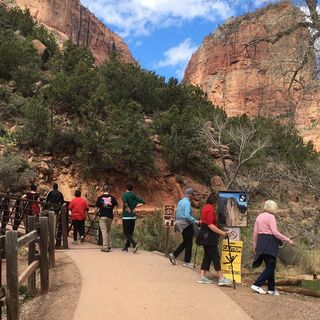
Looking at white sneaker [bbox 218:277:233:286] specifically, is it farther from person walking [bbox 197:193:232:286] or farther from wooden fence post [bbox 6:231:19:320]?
wooden fence post [bbox 6:231:19:320]

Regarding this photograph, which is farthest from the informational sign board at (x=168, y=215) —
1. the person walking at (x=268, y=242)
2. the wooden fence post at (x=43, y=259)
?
the wooden fence post at (x=43, y=259)

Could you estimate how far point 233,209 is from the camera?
988 cm

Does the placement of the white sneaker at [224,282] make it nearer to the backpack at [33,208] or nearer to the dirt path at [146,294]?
the dirt path at [146,294]

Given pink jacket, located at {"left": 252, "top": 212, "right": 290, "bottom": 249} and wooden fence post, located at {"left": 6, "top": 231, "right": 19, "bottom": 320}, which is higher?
pink jacket, located at {"left": 252, "top": 212, "right": 290, "bottom": 249}

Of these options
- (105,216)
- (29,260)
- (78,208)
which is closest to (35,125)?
(78,208)

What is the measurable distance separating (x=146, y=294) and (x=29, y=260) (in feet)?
6.53

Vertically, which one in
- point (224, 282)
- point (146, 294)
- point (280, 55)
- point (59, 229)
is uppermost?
point (280, 55)

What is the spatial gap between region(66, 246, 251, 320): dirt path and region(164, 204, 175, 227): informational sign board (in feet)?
5.61

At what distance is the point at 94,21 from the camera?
427ft

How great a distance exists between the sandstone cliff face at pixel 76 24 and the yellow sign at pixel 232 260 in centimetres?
9452

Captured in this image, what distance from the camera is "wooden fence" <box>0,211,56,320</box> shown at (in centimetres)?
593

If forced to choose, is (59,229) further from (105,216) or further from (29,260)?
(29,260)

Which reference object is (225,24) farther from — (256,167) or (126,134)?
(256,167)

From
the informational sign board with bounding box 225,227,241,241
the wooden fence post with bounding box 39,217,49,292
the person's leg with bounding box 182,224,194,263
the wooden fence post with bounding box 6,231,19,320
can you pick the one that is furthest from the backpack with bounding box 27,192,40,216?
the wooden fence post with bounding box 6,231,19,320
